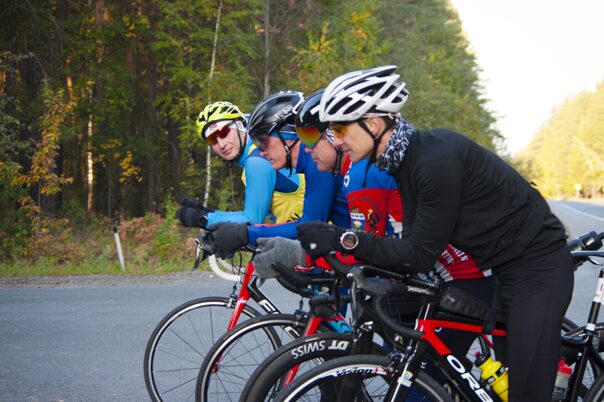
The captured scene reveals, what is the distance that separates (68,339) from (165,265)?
591cm

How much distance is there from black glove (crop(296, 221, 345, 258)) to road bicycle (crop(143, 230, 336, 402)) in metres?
1.45

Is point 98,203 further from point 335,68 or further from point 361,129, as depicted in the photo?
point 361,129

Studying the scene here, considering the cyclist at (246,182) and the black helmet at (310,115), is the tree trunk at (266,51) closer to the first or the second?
the cyclist at (246,182)

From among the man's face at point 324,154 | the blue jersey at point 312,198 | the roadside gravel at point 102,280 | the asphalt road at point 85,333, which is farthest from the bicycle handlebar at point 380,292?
the roadside gravel at point 102,280

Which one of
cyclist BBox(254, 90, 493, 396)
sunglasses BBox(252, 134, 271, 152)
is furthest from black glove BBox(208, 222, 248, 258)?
sunglasses BBox(252, 134, 271, 152)

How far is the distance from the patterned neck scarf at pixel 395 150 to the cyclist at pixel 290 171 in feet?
3.40

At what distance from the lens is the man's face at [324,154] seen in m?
3.84

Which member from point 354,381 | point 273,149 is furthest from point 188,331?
point 354,381

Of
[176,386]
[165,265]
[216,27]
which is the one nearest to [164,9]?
[216,27]

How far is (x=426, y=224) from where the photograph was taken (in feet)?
9.75

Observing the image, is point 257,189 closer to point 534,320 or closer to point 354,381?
point 354,381

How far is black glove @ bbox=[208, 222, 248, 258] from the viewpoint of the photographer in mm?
4051

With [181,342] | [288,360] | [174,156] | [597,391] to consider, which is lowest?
[174,156]

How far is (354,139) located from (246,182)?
60.4 inches
